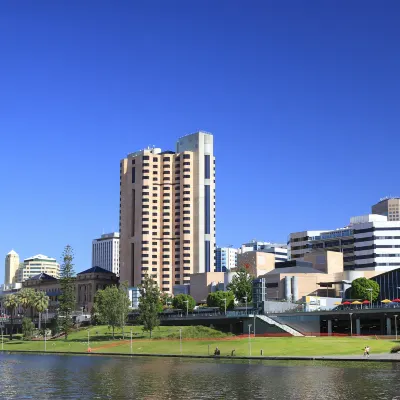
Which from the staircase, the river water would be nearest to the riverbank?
the staircase

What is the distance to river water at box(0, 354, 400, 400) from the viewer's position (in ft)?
218

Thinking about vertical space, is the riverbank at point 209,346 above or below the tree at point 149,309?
below

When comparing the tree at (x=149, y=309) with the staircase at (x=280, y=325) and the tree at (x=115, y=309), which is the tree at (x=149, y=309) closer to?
the tree at (x=115, y=309)

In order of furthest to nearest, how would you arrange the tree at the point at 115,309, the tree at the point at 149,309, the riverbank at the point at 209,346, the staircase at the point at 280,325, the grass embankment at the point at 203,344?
the tree at the point at 115,309
the tree at the point at 149,309
the staircase at the point at 280,325
the grass embankment at the point at 203,344
the riverbank at the point at 209,346

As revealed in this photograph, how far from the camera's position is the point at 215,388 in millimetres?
71688

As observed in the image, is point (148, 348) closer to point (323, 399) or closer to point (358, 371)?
point (358, 371)

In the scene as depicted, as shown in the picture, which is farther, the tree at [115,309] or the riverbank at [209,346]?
the tree at [115,309]

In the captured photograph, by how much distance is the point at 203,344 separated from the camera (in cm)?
14675

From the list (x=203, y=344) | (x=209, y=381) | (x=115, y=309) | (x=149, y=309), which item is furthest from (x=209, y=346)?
(x=209, y=381)

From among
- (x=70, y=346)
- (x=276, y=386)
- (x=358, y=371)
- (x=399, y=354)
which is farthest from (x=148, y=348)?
(x=276, y=386)

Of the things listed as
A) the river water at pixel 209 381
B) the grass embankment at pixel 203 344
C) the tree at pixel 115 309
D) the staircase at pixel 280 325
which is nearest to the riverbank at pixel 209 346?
the grass embankment at pixel 203 344

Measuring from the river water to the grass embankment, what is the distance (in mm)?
18322

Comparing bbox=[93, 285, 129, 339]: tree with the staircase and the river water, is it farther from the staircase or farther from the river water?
the river water

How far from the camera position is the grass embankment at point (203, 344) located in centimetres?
12144
